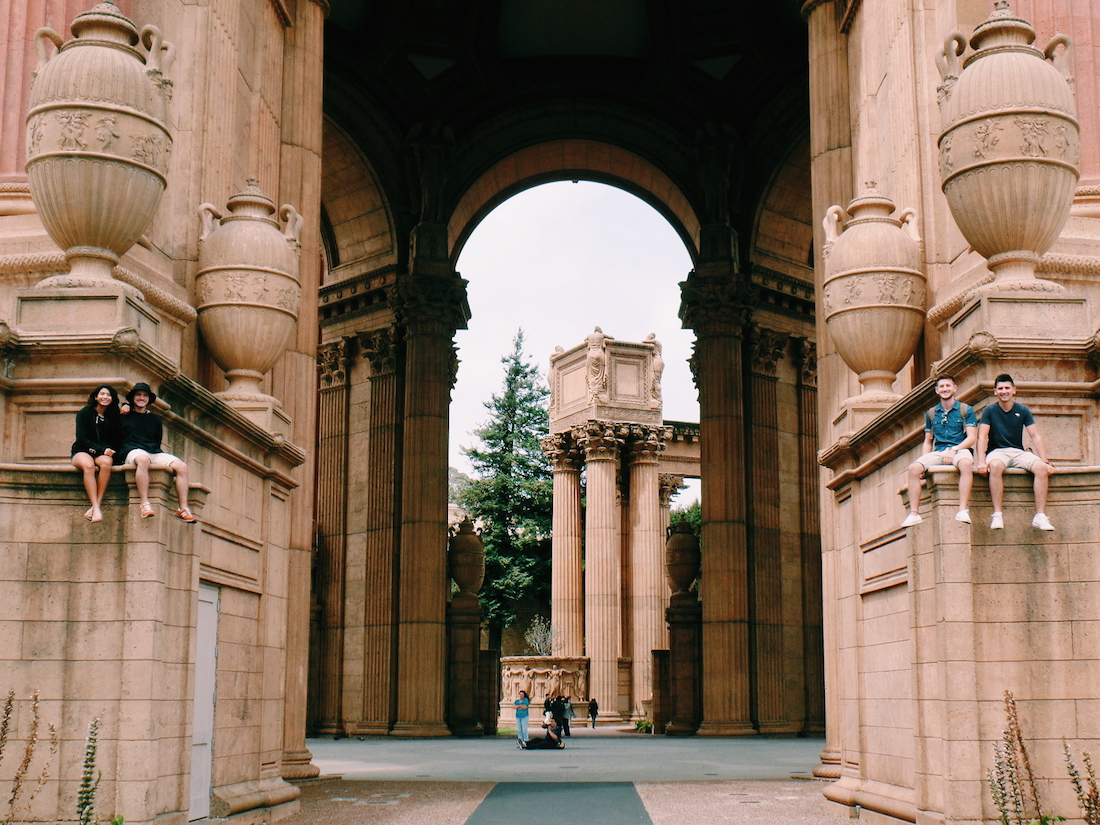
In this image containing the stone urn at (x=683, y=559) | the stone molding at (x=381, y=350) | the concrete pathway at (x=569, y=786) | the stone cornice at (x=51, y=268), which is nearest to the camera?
the stone cornice at (x=51, y=268)

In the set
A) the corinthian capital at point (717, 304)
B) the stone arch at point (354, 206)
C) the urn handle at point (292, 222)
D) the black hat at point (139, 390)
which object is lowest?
the black hat at point (139, 390)

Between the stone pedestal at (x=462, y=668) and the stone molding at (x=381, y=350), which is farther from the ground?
the stone molding at (x=381, y=350)

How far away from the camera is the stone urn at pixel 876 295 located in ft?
50.0

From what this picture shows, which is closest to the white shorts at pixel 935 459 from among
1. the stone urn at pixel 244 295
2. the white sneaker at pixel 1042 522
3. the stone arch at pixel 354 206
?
the white sneaker at pixel 1042 522

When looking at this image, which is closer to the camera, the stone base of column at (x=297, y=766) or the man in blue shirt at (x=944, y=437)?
the man in blue shirt at (x=944, y=437)

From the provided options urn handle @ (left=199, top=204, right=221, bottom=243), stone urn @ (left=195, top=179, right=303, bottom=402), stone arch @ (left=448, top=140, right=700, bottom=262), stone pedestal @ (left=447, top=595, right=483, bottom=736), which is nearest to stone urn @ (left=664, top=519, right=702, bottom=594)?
stone pedestal @ (left=447, top=595, right=483, bottom=736)

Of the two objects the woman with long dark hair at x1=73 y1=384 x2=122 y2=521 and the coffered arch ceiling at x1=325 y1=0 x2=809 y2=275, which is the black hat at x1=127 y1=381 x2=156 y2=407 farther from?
the coffered arch ceiling at x1=325 y1=0 x2=809 y2=275

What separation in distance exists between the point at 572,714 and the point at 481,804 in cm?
2724

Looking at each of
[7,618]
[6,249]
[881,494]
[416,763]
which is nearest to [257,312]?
[6,249]

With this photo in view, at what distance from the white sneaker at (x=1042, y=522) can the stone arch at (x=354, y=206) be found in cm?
2685

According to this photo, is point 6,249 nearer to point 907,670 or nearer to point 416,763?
point 907,670

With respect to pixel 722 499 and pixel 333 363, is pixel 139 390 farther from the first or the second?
pixel 333 363

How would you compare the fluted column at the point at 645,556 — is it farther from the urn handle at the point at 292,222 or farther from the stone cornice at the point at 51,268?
the stone cornice at the point at 51,268

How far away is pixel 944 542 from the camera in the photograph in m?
11.0
